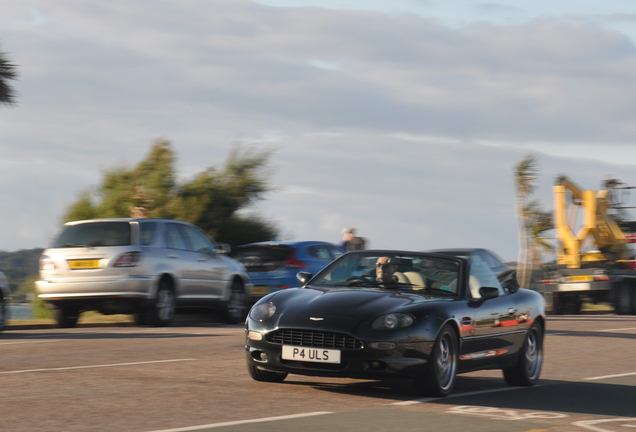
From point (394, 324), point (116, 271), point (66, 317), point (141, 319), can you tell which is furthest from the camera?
point (141, 319)

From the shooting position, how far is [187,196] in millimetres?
27562

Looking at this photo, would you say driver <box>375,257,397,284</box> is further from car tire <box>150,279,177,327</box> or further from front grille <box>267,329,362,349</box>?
car tire <box>150,279,177,327</box>

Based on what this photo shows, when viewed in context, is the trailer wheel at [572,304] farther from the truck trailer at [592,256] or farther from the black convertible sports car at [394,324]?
the black convertible sports car at [394,324]

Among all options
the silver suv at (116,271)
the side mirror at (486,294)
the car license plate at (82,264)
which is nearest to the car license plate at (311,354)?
the side mirror at (486,294)

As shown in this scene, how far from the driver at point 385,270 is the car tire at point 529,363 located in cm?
173

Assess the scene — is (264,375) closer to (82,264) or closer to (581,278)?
(82,264)

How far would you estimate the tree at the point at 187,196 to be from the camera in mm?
27000

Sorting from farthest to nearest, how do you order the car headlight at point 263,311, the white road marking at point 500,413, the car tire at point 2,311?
1. the car tire at point 2,311
2. the car headlight at point 263,311
3. the white road marking at point 500,413

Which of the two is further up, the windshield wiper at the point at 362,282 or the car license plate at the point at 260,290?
the windshield wiper at the point at 362,282

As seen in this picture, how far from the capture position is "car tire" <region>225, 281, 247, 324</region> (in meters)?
20.2

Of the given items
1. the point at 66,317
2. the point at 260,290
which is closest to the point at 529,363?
the point at 66,317

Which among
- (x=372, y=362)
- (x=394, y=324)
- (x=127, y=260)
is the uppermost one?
(x=127, y=260)

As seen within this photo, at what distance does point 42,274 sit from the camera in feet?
58.0

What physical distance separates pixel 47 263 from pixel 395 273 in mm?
9271
